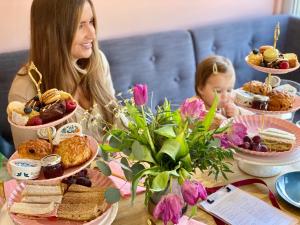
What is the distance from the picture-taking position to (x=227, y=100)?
80.0 inches

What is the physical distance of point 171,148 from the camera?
99 centimetres

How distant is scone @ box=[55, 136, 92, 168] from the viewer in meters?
1.02

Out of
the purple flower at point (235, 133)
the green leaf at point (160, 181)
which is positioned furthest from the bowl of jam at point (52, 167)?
the purple flower at point (235, 133)

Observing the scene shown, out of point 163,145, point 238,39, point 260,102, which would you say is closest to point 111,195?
point 163,145

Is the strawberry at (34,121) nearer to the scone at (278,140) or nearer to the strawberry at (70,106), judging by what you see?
the strawberry at (70,106)

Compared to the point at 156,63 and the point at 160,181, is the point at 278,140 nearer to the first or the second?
the point at 160,181

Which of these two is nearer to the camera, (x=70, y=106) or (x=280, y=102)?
(x=70, y=106)

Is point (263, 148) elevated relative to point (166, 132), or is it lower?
lower

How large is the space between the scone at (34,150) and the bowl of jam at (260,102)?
2.49 feet

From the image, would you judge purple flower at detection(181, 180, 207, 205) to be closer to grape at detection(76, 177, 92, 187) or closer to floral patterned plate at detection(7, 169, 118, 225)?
floral patterned plate at detection(7, 169, 118, 225)

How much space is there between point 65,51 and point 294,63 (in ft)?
3.08

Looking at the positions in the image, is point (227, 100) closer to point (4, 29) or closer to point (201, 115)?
point (201, 115)

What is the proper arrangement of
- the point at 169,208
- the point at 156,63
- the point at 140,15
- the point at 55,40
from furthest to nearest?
the point at 140,15 < the point at 156,63 < the point at 55,40 < the point at 169,208

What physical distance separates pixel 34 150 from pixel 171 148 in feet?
1.20
